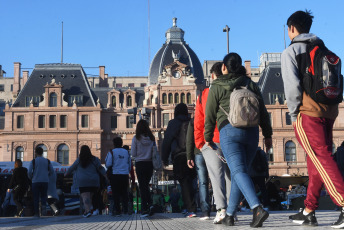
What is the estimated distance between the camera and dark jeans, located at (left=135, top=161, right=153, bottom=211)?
1130 cm

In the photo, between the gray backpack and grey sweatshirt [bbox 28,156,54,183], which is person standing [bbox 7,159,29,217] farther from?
the gray backpack

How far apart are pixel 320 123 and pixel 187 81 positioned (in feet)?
179

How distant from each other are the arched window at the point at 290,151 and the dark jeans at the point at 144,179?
51360 mm

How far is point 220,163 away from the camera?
806cm

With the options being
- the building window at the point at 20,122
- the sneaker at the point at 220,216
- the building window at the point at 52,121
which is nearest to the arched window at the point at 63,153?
the building window at the point at 52,121

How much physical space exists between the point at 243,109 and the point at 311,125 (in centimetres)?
89

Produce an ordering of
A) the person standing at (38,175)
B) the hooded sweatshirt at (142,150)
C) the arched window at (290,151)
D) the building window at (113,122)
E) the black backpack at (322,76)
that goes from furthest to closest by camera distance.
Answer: the building window at (113,122), the arched window at (290,151), the person standing at (38,175), the hooded sweatshirt at (142,150), the black backpack at (322,76)

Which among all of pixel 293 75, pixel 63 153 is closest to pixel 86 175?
pixel 293 75

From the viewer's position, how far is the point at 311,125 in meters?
6.16

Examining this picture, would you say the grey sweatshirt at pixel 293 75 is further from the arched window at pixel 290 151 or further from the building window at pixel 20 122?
the building window at pixel 20 122

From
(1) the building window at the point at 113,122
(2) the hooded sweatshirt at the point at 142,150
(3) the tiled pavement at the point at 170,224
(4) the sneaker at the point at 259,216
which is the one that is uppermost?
(1) the building window at the point at 113,122

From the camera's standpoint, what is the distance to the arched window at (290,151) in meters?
60.9

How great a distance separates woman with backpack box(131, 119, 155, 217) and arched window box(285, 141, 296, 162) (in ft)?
168

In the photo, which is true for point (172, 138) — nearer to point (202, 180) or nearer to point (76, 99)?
point (202, 180)
